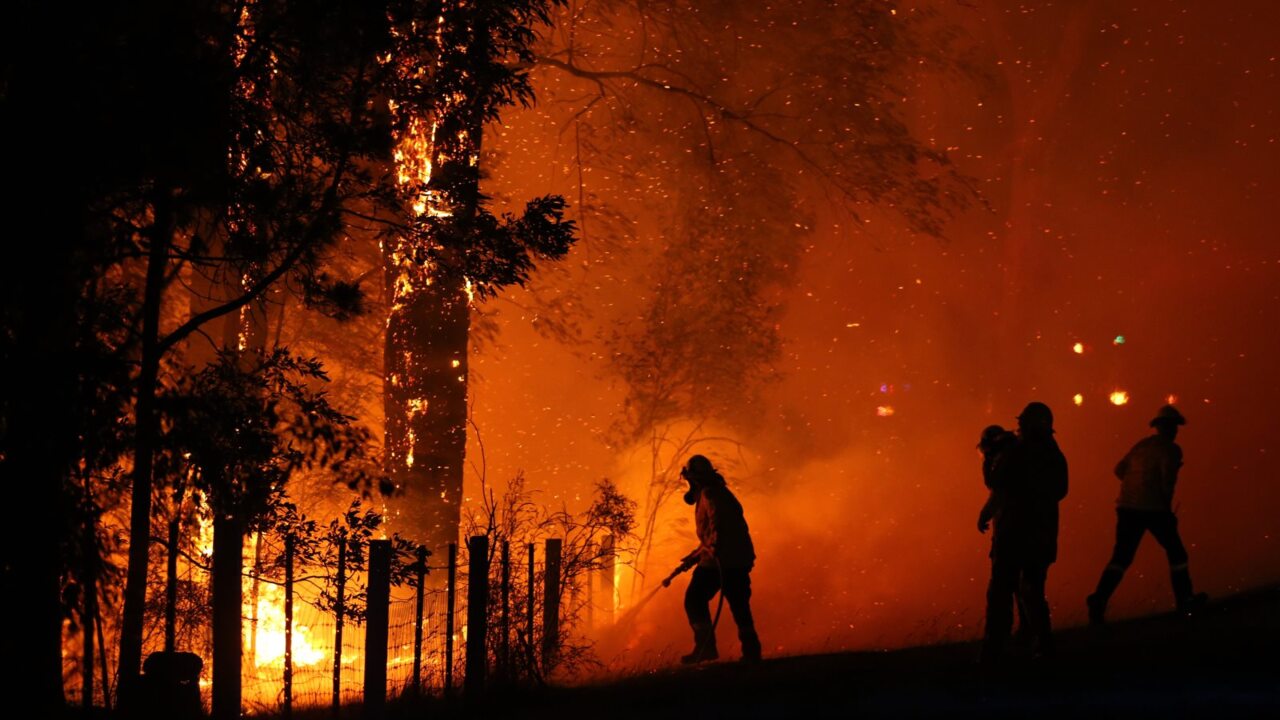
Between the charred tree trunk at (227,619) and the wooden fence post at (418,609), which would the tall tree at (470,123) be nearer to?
the wooden fence post at (418,609)

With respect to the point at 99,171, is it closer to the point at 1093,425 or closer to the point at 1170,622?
the point at 1170,622

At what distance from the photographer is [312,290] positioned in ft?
31.3

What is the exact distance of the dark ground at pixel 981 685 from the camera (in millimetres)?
8484

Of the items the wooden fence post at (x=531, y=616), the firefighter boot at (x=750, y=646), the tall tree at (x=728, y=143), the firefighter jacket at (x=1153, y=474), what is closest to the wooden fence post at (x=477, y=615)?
the wooden fence post at (x=531, y=616)

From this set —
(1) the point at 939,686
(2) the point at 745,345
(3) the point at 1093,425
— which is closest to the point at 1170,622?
(1) the point at 939,686

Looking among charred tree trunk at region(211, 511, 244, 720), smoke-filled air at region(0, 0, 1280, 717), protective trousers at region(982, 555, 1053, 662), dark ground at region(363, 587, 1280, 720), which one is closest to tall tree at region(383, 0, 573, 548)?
smoke-filled air at region(0, 0, 1280, 717)

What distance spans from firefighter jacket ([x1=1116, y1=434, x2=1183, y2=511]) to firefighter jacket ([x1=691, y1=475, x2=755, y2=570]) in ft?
11.2

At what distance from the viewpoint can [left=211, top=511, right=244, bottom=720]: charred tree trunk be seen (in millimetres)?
8438

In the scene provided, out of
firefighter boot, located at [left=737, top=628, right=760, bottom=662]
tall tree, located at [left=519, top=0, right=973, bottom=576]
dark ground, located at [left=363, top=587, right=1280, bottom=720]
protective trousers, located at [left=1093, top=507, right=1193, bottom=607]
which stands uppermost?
tall tree, located at [left=519, top=0, right=973, bottom=576]

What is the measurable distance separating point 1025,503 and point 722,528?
3265 mm

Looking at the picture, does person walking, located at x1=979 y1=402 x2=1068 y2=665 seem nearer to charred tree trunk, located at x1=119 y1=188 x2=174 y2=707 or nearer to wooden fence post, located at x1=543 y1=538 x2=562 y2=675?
wooden fence post, located at x1=543 y1=538 x2=562 y2=675

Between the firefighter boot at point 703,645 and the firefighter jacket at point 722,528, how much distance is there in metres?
0.63

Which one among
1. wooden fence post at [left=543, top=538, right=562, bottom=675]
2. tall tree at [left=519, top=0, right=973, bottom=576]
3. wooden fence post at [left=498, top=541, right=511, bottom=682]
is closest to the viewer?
wooden fence post at [left=498, top=541, right=511, bottom=682]

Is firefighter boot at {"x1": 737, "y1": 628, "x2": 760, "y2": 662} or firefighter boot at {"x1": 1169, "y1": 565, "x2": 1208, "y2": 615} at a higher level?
firefighter boot at {"x1": 1169, "y1": 565, "x2": 1208, "y2": 615}
